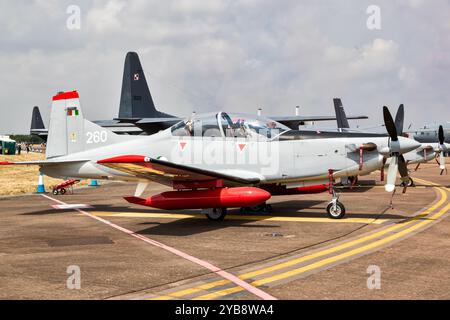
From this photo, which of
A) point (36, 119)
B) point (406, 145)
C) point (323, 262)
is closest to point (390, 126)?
point (406, 145)

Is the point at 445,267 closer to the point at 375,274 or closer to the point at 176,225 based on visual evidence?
the point at 375,274

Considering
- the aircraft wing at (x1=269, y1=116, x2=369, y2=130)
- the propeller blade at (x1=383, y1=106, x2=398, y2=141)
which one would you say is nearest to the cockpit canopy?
the propeller blade at (x1=383, y1=106, x2=398, y2=141)

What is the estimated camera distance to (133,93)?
38344 mm

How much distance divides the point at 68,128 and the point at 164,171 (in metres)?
5.32

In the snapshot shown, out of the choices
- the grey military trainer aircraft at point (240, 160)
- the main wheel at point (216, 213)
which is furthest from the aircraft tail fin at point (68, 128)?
the main wheel at point (216, 213)

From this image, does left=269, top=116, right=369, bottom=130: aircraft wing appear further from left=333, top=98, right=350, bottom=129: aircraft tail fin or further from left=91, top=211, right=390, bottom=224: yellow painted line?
left=91, top=211, right=390, bottom=224: yellow painted line

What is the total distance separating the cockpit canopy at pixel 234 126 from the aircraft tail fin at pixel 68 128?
3.90m

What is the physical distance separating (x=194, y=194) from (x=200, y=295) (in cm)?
563

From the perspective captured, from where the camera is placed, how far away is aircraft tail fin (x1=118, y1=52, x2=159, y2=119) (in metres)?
38.4

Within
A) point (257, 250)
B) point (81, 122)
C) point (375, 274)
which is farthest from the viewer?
point (81, 122)

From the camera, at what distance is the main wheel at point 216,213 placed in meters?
11.6

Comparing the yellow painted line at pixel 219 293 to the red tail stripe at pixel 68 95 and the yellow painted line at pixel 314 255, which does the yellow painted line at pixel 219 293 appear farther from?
Result: the red tail stripe at pixel 68 95

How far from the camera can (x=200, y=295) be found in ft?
17.0
